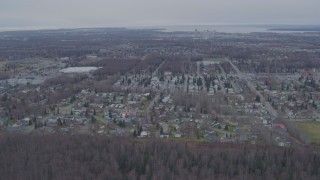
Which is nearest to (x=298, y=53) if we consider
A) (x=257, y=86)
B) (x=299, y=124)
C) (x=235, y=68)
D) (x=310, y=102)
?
(x=235, y=68)

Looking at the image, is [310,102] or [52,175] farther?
[310,102]

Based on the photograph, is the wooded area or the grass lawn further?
the grass lawn

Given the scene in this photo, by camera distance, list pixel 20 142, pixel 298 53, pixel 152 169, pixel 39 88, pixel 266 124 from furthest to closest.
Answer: pixel 298 53 → pixel 39 88 → pixel 266 124 → pixel 20 142 → pixel 152 169

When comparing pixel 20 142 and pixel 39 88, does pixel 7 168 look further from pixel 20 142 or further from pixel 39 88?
pixel 39 88

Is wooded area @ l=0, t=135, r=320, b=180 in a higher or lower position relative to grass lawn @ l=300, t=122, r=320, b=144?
higher

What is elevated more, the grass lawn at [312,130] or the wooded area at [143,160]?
the wooded area at [143,160]

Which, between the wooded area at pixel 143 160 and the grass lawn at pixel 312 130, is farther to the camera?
the grass lawn at pixel 312 130

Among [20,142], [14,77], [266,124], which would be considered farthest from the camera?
[14,77]
